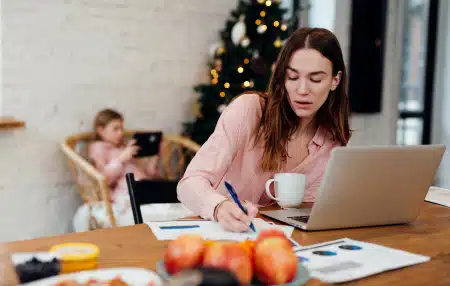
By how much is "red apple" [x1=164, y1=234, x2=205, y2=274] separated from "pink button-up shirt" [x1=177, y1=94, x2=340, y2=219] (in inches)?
26.7

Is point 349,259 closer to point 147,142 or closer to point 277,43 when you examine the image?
A: point 147,142

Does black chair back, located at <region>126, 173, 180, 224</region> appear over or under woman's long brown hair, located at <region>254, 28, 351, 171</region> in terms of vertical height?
under

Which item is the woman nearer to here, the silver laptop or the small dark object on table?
the silver laptop

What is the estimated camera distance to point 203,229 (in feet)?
3.93

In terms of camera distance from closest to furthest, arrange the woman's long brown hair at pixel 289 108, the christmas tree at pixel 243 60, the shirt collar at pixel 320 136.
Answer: the woman's long brown hair at pixel 289 108, the shirt collar at pixel 320 136, the christmas tree at pixel 243 60

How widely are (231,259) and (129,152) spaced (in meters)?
2.38

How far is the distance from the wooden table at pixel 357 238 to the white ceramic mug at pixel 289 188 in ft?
0.75

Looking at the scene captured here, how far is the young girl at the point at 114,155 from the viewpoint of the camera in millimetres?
3010

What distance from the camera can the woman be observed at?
1.52 metres

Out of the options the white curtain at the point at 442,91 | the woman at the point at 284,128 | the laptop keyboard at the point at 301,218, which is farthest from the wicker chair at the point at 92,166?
the white curtain at the point at 442,91

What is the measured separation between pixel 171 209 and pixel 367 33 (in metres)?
2.55

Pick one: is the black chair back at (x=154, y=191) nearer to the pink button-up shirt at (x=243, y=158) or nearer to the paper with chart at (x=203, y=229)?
the pink button-up shirt at (x=243, y=158)

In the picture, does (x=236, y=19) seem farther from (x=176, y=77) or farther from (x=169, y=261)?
(x=169, y=261)

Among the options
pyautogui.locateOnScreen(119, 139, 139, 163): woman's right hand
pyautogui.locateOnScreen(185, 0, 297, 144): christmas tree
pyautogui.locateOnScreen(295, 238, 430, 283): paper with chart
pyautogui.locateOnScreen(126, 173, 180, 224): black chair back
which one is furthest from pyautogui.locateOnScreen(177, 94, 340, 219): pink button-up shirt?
Answer: pyautogui.locateOnScreen(185, 0, 297, 144): christmas tree
